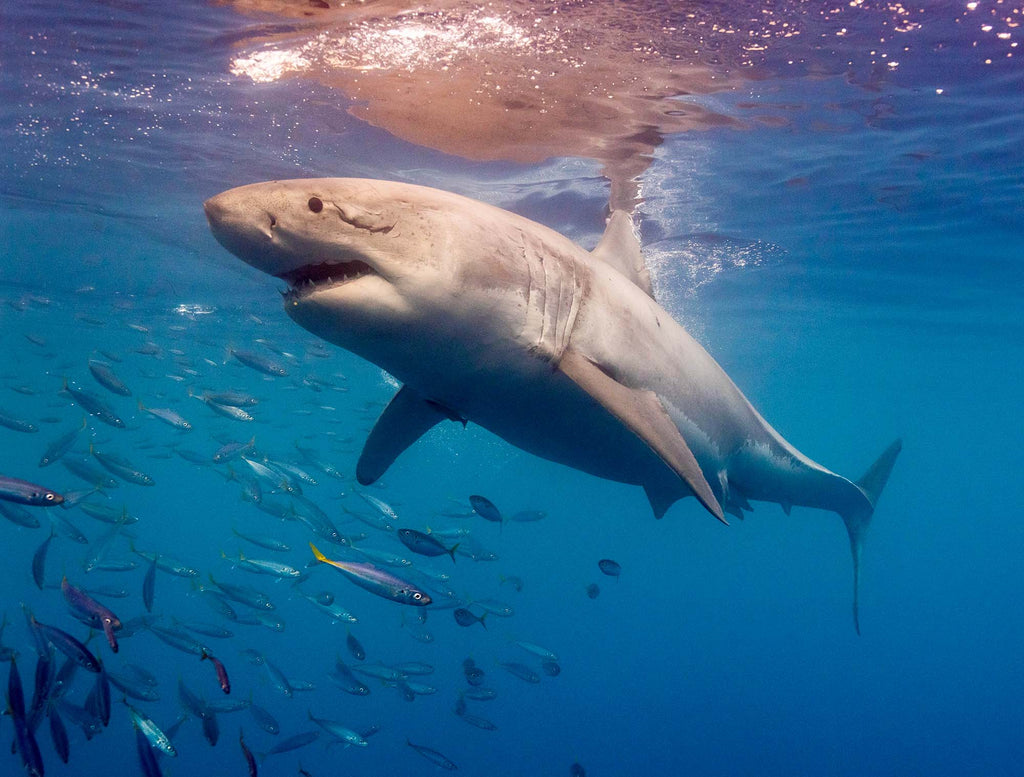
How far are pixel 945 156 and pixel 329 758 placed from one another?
24.8 metres

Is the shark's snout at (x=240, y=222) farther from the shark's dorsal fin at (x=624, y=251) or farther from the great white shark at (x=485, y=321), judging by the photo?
the shark's dorsal fin at (x=624, y=251)

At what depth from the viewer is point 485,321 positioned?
276 centimetres

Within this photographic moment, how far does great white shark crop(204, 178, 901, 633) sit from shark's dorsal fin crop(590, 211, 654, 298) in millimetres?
18

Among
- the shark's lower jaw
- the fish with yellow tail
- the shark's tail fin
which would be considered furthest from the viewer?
the shark's tail fin

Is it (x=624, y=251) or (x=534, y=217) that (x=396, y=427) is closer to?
(x=624, y=251)

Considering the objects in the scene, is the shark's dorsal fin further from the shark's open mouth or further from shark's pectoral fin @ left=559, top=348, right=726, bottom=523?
the shark's open mouth

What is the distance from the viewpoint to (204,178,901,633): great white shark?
2311mm

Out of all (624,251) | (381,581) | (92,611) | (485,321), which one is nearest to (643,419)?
(485,321)

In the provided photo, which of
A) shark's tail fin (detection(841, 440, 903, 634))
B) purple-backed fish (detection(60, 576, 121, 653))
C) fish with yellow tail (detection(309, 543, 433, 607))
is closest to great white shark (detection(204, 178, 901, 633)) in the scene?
fish with yellow tail (detection(309, 543, 433, 607))

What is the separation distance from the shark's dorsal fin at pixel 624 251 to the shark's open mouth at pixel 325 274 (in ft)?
8.41

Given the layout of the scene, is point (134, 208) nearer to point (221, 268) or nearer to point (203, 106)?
point (221, 268)

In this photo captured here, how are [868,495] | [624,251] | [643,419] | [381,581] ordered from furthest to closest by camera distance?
1. [868,495]
2. [381,581]
3. [624,251]
4. [643,419]

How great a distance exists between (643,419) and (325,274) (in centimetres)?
158

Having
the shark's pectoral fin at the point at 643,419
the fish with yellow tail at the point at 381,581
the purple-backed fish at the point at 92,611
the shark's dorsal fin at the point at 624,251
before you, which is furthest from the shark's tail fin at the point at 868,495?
the purple-backed fish at the point at 92,611
